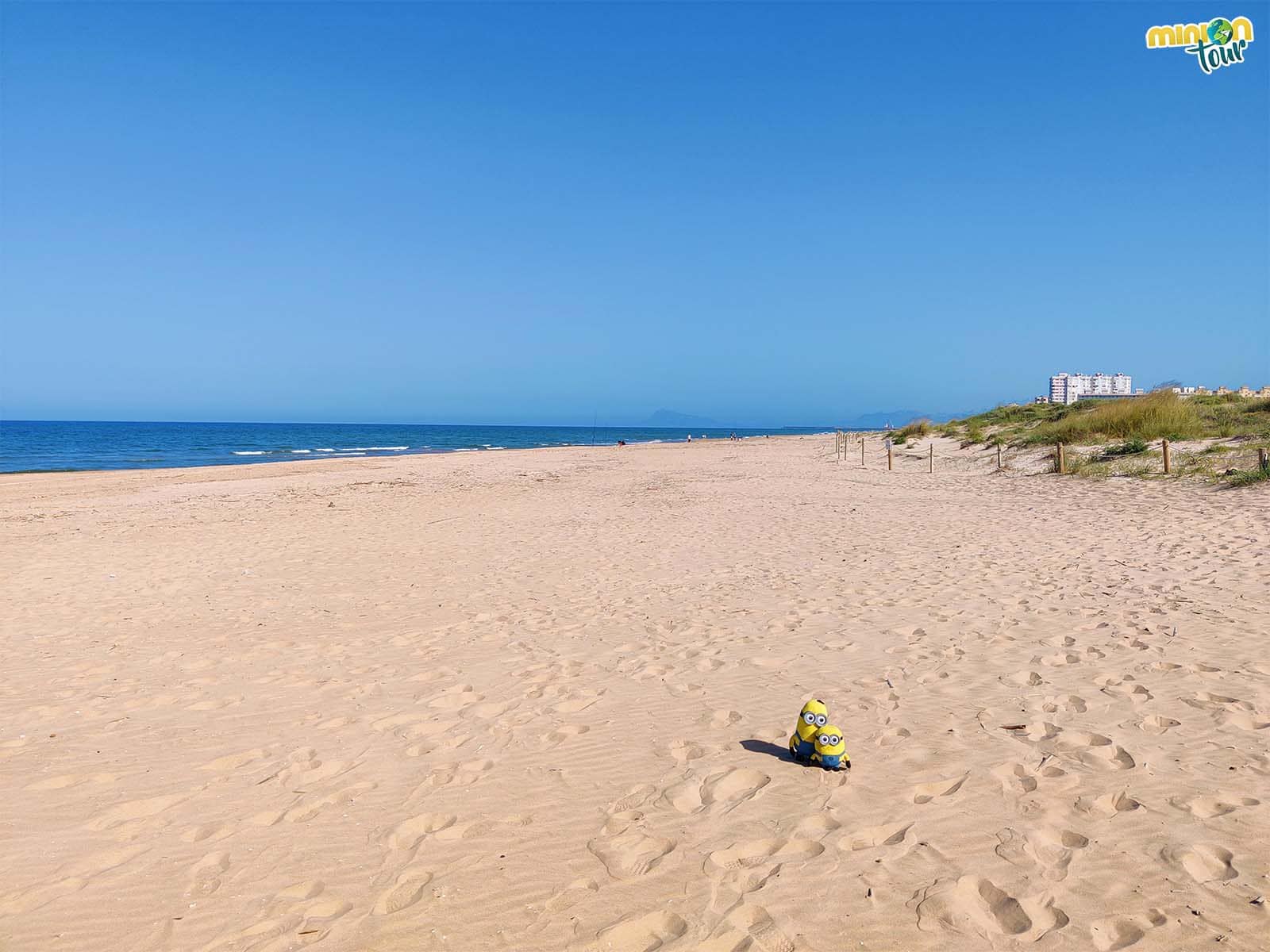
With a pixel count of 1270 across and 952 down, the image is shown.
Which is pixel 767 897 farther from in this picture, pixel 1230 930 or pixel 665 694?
pixel 665 694

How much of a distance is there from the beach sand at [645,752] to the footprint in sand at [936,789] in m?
0.02

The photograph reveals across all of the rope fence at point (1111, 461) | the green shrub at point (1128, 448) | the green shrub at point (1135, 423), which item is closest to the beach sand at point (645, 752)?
the rope fence at point (1111, 461)

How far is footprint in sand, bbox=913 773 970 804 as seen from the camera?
3.79m

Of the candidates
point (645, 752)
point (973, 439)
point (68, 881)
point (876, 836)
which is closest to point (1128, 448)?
point (973, 439)

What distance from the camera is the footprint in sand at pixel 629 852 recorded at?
3.31m

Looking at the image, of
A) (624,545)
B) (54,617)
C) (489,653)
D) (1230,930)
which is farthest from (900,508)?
(54,617)

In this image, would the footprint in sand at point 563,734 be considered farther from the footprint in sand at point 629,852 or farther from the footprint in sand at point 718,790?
the footprint in sand at point 629,852

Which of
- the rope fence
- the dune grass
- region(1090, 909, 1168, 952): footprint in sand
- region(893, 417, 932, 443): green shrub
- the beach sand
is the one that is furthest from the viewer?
region(893, 417, 932, 443): green shrub

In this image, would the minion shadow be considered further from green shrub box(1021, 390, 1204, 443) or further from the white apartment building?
the white apartment building

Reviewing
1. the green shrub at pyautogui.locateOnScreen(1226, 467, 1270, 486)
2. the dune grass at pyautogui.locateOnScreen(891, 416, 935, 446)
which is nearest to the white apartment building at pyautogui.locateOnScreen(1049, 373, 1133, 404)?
the dune grass at pyautogui.locateOnScreen(891, 416, 935, 446)

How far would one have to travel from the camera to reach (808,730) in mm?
4180

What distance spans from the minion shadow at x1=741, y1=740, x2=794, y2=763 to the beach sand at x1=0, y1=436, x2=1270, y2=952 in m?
0.02

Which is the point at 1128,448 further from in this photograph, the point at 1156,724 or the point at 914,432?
the point at 914,432

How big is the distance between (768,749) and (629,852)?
129cm
